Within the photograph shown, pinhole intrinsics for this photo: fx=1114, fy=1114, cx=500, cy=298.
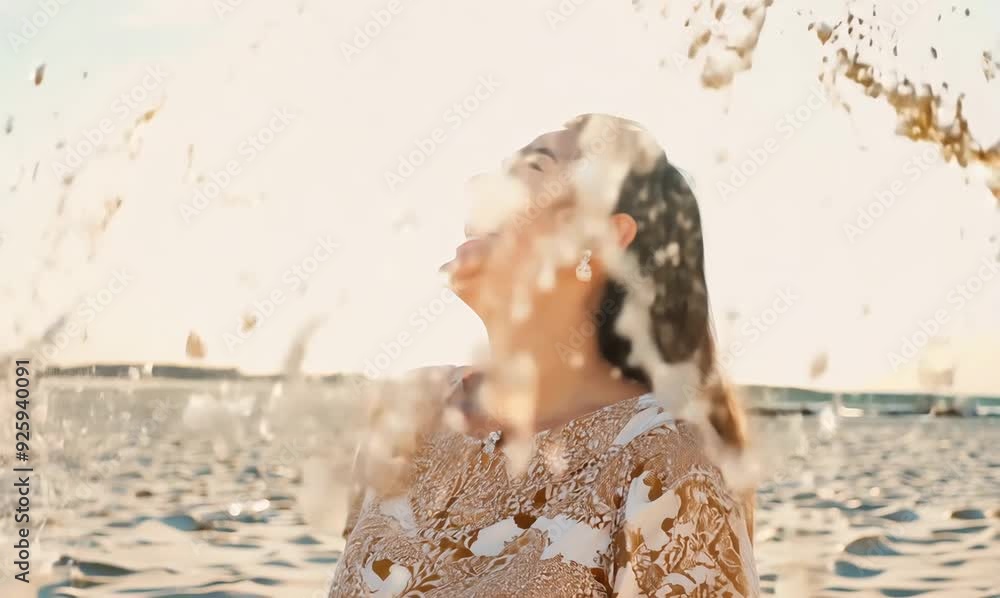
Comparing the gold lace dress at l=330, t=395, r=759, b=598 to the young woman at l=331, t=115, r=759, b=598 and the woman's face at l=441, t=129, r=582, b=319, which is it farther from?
the woman's face at l=441, t=129, r=582, b=319

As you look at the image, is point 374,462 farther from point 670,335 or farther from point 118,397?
point 118,397

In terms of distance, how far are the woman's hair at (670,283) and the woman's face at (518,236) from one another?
0.53ft

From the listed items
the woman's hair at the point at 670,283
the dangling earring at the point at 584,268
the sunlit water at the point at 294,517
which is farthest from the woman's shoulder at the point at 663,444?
the sunlit water at the point at 294,517

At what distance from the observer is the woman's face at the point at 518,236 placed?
254 cm

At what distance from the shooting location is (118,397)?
39.6 metres

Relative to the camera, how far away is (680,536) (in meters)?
2.07

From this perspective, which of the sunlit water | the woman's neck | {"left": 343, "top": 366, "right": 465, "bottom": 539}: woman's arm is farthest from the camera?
the sunlit water

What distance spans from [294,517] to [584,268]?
28.0ft

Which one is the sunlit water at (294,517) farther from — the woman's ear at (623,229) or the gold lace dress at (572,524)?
the woman's ear at (623,229)

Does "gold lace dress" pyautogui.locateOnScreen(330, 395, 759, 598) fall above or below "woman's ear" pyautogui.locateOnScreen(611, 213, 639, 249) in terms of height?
below

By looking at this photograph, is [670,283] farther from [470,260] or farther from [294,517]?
[294,517]

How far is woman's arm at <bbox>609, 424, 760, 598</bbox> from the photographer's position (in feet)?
6.74

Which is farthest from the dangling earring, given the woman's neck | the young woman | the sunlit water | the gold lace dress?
the sunlit water

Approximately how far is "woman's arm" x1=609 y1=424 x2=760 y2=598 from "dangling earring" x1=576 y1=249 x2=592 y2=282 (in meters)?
0.60
